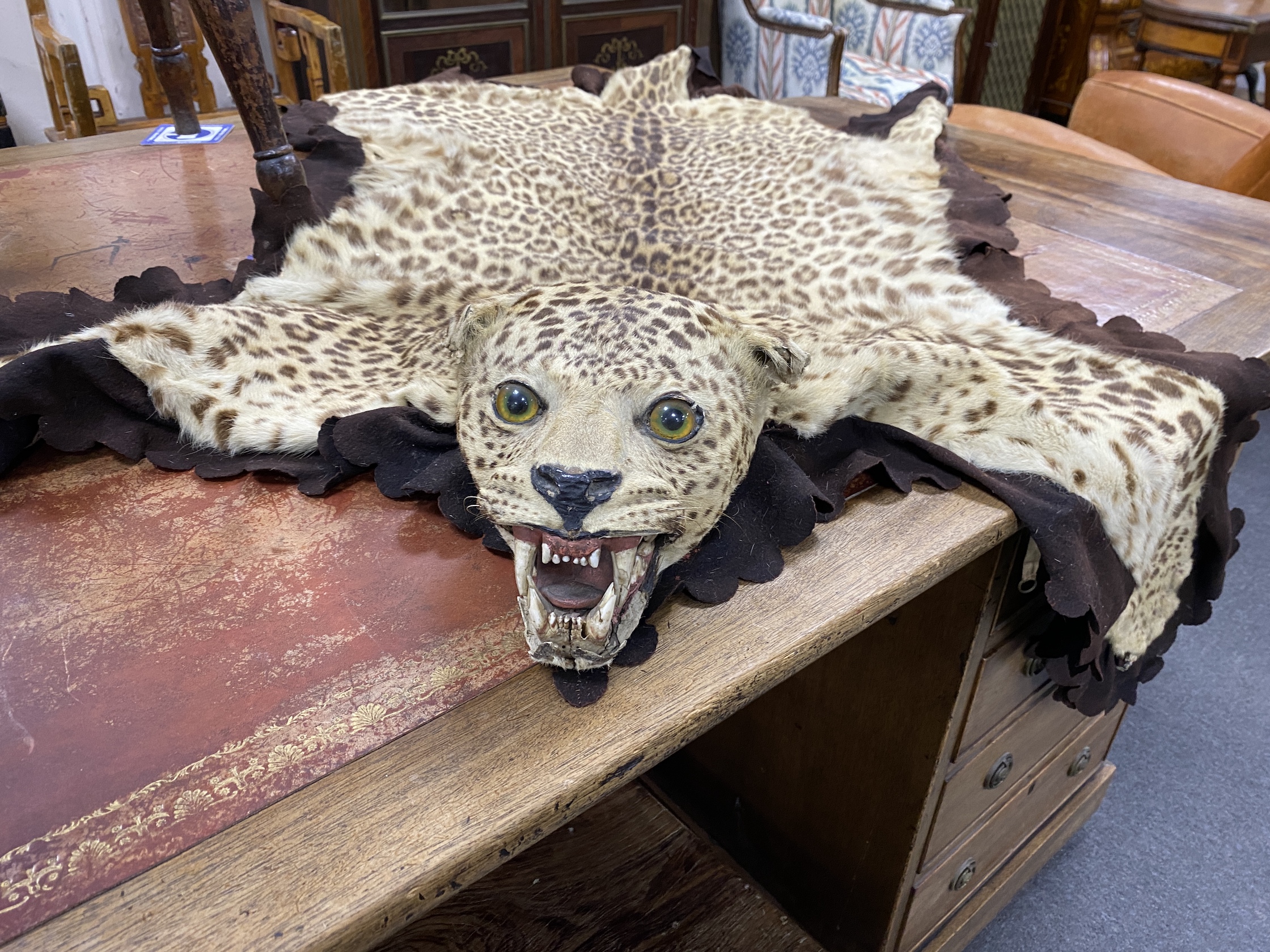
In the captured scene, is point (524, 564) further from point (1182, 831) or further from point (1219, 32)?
point (1219, 32)

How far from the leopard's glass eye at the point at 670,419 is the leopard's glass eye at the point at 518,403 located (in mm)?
80

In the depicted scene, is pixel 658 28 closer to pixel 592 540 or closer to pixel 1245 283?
pixel 1245 283

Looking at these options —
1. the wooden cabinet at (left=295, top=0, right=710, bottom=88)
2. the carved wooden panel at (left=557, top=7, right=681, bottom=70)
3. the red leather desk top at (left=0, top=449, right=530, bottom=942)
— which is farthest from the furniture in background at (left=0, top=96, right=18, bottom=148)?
the red leather desk top at (left=0, top=449, right=530, bottom=942)

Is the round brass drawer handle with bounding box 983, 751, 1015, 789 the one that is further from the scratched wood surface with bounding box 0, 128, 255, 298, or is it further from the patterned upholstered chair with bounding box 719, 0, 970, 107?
the patterned upholstered chair with bounding box 719, 0, 970, 107

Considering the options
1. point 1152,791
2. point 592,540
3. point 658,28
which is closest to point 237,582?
point 592,540

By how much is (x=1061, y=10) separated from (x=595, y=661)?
13.1 ft

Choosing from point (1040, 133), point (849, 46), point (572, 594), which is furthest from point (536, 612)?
point (849, 46)

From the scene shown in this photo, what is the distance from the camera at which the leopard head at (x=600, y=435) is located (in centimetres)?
61

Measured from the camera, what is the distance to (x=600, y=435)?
2.05 feet

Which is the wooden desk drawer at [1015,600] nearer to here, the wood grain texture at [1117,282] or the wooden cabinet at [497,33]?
the wood grain texture at [1117,282]

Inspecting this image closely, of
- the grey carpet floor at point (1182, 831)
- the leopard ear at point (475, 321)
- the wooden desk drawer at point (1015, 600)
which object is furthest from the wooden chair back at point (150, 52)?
the grey carpet floor at point (1182, 831)

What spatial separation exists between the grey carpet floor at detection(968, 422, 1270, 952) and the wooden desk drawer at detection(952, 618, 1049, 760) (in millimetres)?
500

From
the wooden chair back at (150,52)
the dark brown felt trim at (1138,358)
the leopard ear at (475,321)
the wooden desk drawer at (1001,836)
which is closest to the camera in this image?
the leopard ear at (475,321)

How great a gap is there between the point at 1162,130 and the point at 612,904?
1906mm
